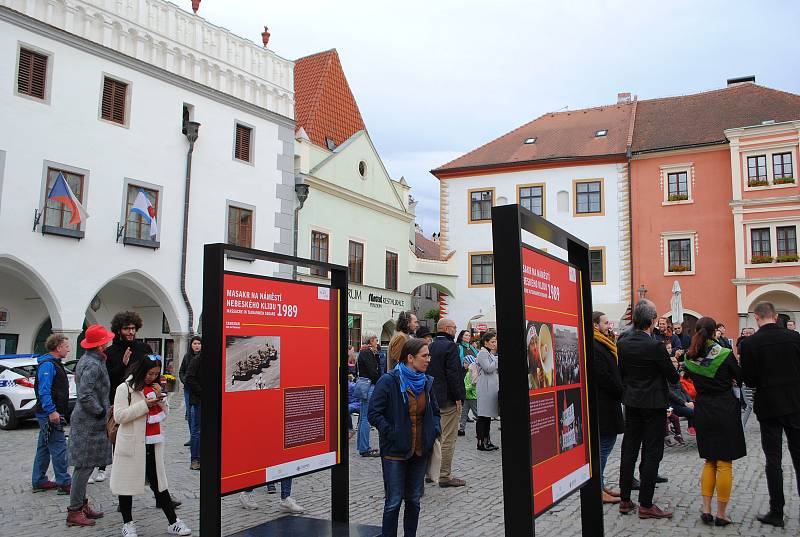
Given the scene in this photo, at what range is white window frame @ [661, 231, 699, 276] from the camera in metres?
31.8

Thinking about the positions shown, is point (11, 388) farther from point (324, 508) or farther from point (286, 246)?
point (286, 246)

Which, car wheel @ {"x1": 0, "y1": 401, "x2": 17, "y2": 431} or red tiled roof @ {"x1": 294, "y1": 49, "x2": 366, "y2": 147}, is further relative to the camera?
red tiled roof @ {"x1": 294, "y1": 49, "x2": 366, "y2": 147}

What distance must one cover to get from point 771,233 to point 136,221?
25.3 metres

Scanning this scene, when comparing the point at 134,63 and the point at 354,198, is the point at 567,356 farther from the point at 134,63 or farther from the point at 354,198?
the point at 354,198

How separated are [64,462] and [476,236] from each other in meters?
28.8

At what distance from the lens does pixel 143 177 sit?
20.6 meters

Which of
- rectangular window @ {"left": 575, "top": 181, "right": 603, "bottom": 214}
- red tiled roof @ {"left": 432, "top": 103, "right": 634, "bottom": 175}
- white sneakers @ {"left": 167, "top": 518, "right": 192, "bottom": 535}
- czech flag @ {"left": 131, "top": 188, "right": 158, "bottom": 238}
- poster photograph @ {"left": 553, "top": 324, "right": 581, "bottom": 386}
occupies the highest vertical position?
red tiled roof @ {"left": 432, "top": 103, "right": 634, "bottom": 175}

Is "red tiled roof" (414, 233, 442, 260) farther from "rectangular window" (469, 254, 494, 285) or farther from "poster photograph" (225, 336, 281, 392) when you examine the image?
"poster photograph" (225, 336, 281, 392)

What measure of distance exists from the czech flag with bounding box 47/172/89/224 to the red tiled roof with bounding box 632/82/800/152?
2484 centimetres

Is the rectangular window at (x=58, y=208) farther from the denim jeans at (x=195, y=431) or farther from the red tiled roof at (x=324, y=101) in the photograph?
the red tiled roof at (x=324, y=101)

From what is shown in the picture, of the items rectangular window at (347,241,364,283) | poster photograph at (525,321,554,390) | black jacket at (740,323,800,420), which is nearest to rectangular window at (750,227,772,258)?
rectangular window at (347,241,364,283)

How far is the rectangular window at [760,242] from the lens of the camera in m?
29.9

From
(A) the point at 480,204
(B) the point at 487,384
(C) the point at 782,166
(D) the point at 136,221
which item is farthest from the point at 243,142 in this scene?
(C) the point at 782,166

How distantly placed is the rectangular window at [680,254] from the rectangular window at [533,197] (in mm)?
6234
